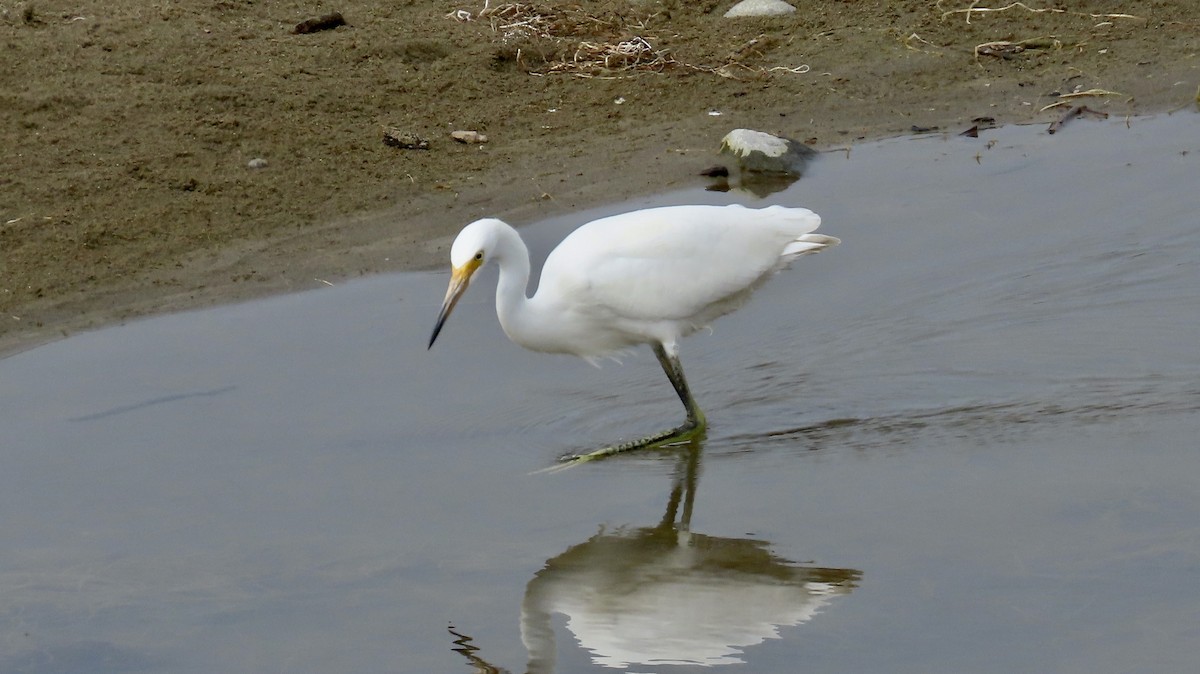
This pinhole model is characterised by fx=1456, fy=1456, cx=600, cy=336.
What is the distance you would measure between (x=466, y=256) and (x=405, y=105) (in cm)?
379

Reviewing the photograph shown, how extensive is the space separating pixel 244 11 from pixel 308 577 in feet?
20.0

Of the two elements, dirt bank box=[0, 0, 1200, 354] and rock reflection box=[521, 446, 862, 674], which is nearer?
rock reflection box=[521, 446, 862, 674]

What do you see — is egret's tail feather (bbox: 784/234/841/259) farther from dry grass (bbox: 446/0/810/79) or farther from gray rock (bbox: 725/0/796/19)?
gray rock (bbox: 725/0/796/19)

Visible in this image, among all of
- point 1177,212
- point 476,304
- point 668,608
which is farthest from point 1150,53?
point 668,608

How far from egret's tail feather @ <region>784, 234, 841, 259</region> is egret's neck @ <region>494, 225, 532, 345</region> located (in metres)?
1.14

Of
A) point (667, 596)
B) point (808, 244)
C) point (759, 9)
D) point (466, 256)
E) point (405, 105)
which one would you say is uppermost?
point (759, 9)

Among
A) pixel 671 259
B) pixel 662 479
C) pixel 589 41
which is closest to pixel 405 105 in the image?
pixel 589 41

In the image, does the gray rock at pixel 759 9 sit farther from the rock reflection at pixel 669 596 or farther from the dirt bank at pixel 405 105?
the rock reflection at pixel 669 596

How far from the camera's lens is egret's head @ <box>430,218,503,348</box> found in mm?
5070

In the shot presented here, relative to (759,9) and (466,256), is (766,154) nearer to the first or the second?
(759,9)

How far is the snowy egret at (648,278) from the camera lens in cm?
553

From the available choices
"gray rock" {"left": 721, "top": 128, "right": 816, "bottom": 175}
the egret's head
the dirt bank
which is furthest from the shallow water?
"gray rock" {"left": 721, "top": 128, "right": 816, "bottom": 175}

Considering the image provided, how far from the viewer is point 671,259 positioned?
5.70 metres

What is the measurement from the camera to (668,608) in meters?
4.52
